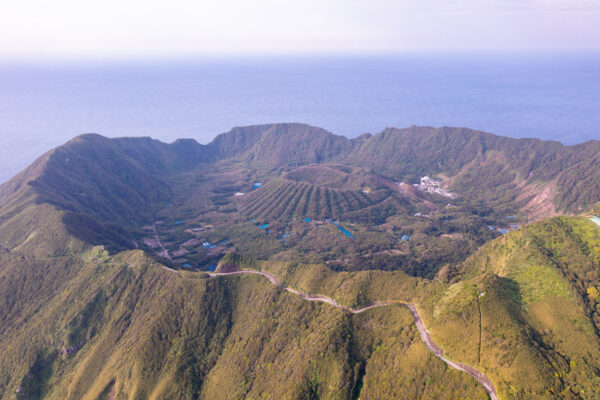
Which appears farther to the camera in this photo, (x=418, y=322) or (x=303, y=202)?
(x=303, y=202)

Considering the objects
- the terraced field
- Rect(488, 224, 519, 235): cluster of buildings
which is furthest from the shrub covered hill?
the terraced field

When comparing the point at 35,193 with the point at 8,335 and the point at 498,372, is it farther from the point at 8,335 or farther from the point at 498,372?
the point at 498,372

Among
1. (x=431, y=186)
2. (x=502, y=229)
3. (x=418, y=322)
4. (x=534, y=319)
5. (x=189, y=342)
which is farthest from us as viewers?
(x=431, y=186)

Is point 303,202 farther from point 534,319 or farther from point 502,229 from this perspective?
point 534,319

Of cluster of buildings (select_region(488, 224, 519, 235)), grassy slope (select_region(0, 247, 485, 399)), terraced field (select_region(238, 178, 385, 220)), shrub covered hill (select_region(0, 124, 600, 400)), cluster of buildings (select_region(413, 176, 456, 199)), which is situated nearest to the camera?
shrub covered hill (select_region(0, 124, 600, 400))

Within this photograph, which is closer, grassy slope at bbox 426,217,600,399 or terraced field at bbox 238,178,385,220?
grassy slope at bbox 426,217,600,399

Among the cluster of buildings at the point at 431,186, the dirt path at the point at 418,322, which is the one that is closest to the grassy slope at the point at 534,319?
the dirt path at the point at 418,322

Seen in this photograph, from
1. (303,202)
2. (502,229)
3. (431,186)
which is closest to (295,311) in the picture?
(303,202)

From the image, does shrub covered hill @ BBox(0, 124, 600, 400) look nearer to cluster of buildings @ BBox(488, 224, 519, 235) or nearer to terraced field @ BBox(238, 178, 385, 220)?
cluster of buildings @ BBox(488, 224, 519, 235)

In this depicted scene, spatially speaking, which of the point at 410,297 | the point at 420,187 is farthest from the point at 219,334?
the point at 420,187
